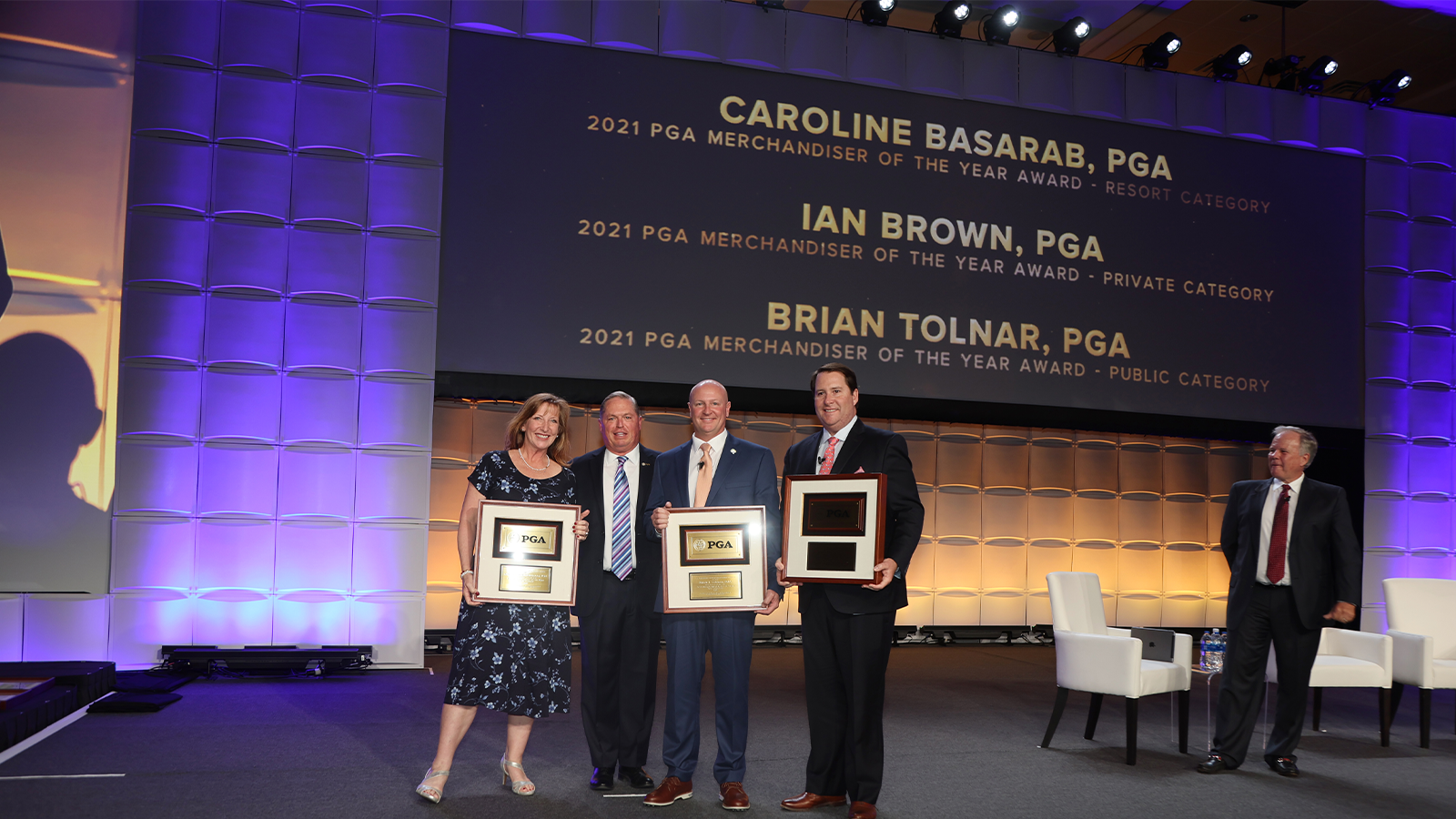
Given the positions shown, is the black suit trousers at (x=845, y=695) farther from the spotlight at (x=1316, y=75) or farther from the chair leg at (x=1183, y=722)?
the spotlight at (x=1316, y=75)

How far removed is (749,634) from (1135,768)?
1.97 metres

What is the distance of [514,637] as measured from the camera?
3.58 m

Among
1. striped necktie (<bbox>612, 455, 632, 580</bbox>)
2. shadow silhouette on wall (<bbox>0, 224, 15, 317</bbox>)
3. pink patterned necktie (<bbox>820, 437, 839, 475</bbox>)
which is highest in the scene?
shadow silhouette on wall (<bbox>0, 224, 15, 317</bbox>)

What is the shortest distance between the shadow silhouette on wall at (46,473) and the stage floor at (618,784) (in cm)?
128

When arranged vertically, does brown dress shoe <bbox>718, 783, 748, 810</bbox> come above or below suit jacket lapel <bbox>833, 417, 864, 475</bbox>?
below

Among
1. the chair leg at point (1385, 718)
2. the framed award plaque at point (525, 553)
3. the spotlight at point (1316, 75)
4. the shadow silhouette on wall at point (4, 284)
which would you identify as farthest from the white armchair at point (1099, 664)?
the shadow silhouette on wall at point (4, 284)

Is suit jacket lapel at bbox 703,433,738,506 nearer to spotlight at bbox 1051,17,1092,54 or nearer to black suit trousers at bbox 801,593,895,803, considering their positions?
black suit trousers at bbox 801,593,895,803

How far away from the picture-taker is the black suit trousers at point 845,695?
3.49m

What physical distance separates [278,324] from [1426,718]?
23.3 ft

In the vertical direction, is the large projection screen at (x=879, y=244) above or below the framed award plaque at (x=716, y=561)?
above

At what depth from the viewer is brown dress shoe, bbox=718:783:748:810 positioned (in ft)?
11.6

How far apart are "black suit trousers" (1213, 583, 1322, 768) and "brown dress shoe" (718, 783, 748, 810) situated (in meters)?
2.31

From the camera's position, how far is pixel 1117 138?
26.4 feet

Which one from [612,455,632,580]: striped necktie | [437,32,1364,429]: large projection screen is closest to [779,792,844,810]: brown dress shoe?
[612,455,632,580]: striped necktie
